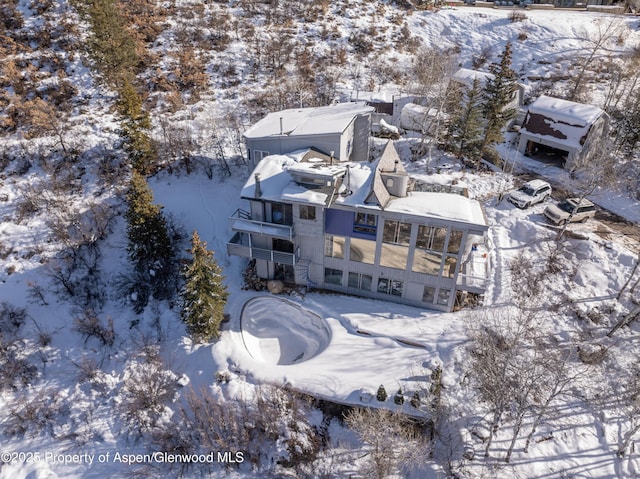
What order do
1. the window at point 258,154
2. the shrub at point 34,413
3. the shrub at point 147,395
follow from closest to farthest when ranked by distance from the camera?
1. the shrub at point 147,395
2. the shrub at point 34,413
3. the window at point 258,154

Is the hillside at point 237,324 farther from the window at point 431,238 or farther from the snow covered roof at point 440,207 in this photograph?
the snow covered roof at point 440,207

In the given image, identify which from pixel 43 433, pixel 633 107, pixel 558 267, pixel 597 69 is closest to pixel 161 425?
pixel 43 433

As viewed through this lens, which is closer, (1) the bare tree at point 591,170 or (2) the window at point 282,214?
(2) the window at point 282,214

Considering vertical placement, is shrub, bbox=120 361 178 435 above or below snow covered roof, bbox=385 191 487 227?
below

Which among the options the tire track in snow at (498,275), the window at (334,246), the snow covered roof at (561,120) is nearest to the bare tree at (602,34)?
the snow covered roof at (561,120)

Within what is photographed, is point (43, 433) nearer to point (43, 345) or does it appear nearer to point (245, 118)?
point (43, 345)

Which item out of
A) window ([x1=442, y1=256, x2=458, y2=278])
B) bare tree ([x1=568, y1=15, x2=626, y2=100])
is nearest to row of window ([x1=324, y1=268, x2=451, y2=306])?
window ([x1=442, y1=256, x2=458, y2=278])

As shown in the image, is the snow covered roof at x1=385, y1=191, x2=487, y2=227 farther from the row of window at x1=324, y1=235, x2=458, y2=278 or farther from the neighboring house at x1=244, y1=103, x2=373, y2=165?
the neighboring house at x1=244, y1=103, x2=373, y2=165
